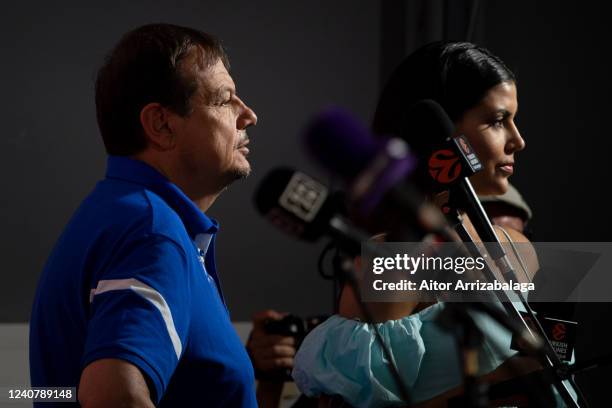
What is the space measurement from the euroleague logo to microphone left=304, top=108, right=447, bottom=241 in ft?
1.85

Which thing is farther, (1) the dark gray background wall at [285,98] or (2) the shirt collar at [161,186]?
(1) the dark gray background wall at [285,98]

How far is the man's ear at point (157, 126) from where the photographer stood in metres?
1.33

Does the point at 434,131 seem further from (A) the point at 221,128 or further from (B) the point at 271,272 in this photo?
(B) the point at 271,272

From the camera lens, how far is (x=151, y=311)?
3.32 ft

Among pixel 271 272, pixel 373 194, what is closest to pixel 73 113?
pixel 271 272

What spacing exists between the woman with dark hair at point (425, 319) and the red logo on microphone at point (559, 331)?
0.32ft

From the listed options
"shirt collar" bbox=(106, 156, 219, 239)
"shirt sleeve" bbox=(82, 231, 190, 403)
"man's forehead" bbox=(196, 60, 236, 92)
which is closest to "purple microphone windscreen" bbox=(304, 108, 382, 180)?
"shirt sleeve" bbox=(82, 231, 190, 403)

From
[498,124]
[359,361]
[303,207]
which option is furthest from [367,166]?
[498,124]

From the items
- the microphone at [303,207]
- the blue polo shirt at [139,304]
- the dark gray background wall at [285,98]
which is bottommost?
the dark gray background wall at [285,98]

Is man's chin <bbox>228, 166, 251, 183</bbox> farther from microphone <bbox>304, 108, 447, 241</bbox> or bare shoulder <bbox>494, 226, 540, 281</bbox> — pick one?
microphone <bbox>304, 108, 447, 241</bbox>

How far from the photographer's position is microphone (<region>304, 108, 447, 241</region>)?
0.58 m

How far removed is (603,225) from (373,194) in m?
2.78

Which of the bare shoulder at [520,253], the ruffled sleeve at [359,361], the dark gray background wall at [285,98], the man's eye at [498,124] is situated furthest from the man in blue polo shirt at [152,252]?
the dark gray background wall at [285,98]

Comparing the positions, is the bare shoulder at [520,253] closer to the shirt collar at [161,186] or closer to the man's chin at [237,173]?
the man's chin at [237,173]
